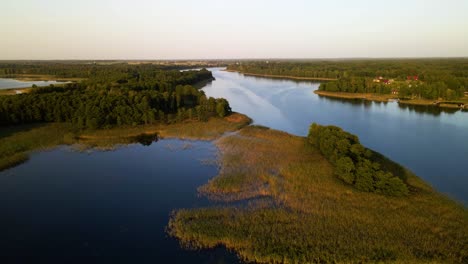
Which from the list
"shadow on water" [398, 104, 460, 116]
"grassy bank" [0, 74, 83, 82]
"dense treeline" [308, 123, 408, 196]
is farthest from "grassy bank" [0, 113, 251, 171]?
"grassy bank" [0, 74, 83, 82]

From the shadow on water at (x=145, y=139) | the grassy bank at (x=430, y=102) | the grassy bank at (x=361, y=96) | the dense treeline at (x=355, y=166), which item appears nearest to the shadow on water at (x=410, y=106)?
the grassy bank at (x=430, y=102)

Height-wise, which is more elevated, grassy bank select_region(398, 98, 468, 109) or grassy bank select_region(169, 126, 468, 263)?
grassy bank select_region(398, 98, 468, 109)

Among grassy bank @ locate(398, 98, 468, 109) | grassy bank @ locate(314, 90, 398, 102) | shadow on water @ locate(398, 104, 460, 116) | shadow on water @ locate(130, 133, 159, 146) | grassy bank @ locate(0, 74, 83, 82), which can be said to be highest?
grassy bank @ locate(0, 74, 83, 82)

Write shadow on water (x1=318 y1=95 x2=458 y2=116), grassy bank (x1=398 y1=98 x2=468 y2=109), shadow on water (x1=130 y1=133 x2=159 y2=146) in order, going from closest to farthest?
shadow on water (x1=130 y1=133 x2=159 y2=146) → shadow on water (x1=318 y1=95 x2=458 y2=116) → grassy bank (x1=398 y1=98 x2=468 y2=109)

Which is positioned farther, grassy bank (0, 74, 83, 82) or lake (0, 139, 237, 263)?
grassy bank (0, 74, 83, 82)

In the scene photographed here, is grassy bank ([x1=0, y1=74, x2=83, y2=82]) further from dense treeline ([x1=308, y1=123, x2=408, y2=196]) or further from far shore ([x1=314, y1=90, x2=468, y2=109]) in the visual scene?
dense treeline ([x1=308, y1=123, x2=408, y2=196])

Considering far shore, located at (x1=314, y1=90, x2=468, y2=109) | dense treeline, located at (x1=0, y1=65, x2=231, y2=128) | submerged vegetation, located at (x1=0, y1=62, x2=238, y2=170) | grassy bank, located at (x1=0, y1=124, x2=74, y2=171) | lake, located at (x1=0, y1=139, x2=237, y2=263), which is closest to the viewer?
lake, located at (x1=0, y1=139, x2=237, y2=263)

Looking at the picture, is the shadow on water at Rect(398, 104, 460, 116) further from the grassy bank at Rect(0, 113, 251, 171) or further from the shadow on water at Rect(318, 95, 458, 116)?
the grassy bank at Rect(0, 113, 251, 171)
